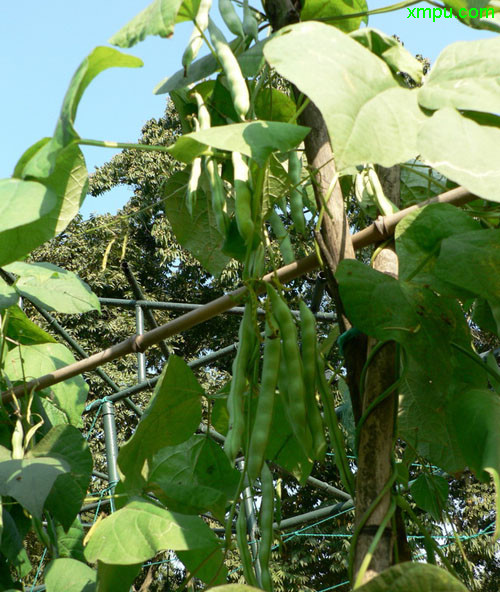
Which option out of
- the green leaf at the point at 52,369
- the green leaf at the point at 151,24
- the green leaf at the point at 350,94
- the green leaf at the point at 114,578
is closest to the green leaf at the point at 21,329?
the green leaf at the point at 52,369

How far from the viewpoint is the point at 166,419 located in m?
0.69

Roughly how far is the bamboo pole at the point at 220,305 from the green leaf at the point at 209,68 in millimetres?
175

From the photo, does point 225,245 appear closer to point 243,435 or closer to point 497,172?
point 243,435

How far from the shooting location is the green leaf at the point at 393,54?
0.58 metres

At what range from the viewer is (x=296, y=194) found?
2.31 feet

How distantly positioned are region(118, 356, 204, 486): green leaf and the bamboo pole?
6cm

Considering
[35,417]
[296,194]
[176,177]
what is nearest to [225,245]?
[296,194]

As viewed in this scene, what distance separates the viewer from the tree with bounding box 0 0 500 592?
16.7 inches

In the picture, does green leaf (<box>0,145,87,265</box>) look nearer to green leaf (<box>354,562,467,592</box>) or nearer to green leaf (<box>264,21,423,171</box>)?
green leaf (<box>264,21,423,171</box>)

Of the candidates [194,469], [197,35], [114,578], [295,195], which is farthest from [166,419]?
[197,35]

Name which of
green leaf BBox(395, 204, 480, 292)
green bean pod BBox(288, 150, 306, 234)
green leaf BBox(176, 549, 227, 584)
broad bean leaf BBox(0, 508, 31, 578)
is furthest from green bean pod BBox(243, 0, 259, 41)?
broad bean leaf BBox(0, 508, 31, 578)

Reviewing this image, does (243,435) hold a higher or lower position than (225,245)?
lower

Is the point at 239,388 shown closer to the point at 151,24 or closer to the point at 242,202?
the point at 242,202

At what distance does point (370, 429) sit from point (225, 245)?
22 cm
